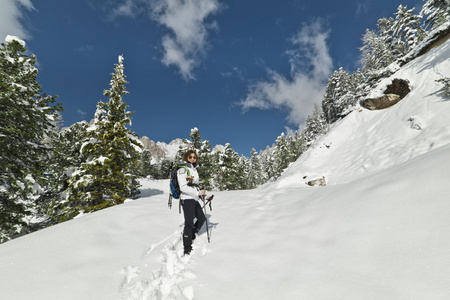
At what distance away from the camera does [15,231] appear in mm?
9336

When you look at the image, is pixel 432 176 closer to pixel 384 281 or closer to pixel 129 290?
pixel 384 281

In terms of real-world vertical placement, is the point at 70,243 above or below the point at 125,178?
below

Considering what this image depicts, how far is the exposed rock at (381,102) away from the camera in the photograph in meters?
18.3

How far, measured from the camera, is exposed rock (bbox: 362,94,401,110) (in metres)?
18.3

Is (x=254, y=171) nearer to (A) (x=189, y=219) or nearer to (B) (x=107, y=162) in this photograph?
(B) (x=107, y=162)

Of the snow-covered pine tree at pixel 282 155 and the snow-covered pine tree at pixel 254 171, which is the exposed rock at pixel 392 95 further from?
the snow-covered pine tree at pixel 254 171

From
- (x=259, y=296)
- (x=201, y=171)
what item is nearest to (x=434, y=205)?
(x=259, y=296)

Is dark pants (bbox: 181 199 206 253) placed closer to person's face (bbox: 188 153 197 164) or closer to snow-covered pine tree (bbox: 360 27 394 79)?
person's face (bbox: 188 153 197 164)

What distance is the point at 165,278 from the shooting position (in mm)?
3580

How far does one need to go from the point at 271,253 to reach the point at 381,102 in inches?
865

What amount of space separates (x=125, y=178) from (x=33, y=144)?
5023mm

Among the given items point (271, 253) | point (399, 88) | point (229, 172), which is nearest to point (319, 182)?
point (399, 88)

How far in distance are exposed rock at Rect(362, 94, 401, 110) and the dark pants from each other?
70.9 feet

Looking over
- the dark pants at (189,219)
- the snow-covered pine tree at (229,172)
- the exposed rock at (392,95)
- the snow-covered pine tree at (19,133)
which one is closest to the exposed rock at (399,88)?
the exposed rock at (392,95)
